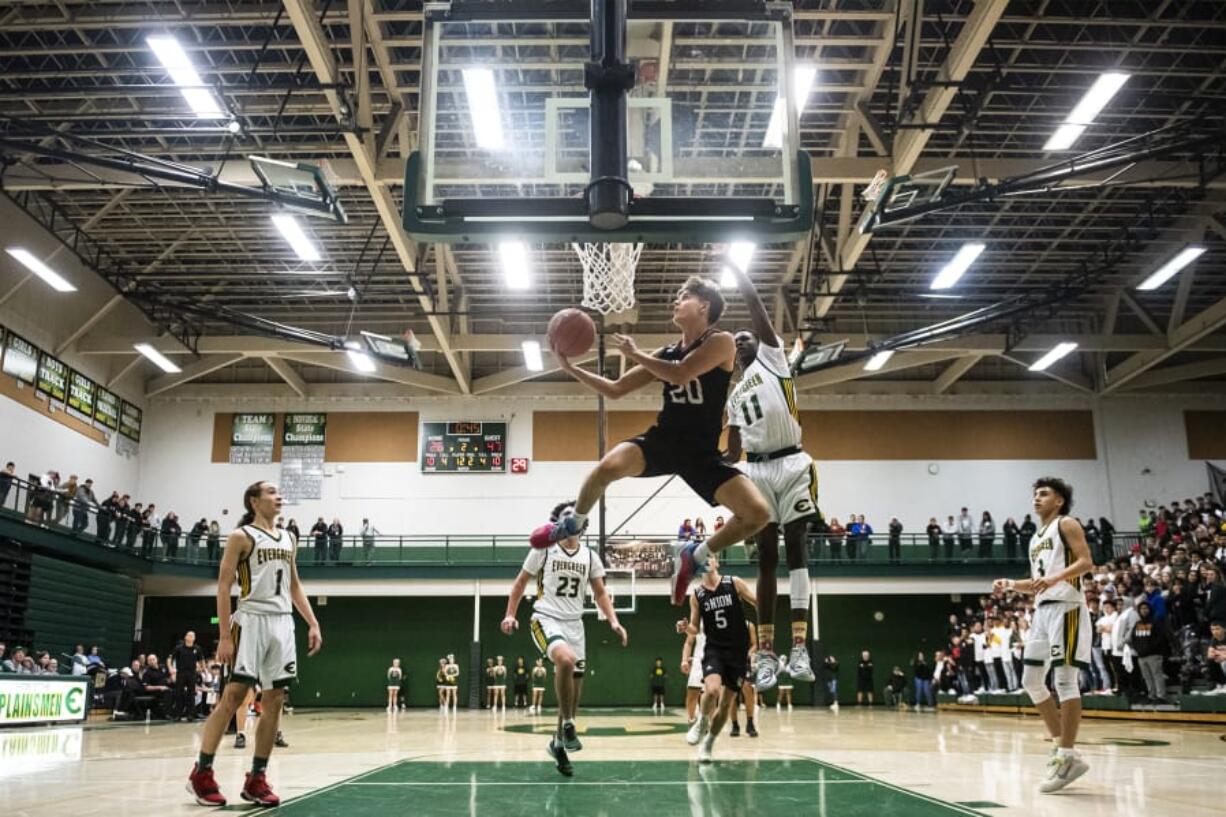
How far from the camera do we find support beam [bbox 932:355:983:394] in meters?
28.6

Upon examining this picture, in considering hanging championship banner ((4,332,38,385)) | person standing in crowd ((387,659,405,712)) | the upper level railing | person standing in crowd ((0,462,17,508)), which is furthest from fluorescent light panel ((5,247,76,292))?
person standing in crowd ((387,659,405,712))

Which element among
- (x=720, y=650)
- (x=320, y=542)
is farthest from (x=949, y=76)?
(x=320, y=542)

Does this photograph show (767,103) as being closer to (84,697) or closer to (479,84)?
(479,84)

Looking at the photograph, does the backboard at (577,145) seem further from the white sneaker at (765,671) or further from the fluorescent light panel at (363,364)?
the fluorescent light panel at (363,364)

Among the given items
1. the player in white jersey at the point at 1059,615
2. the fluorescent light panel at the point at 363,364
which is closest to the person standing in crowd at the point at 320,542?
the fluorescent light panel at the point at 363,364

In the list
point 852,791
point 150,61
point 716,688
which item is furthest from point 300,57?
point 852,791

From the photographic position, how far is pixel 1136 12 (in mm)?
15992

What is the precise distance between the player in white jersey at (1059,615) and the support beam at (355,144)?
7.98m

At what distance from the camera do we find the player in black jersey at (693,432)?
17.6 ft

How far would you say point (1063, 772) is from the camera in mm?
6391

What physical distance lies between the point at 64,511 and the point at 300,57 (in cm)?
1315

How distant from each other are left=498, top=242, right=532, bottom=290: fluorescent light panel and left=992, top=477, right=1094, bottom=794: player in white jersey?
15309 millimetres

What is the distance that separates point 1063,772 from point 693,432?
352 cm

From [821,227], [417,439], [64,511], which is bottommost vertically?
[64,511]
